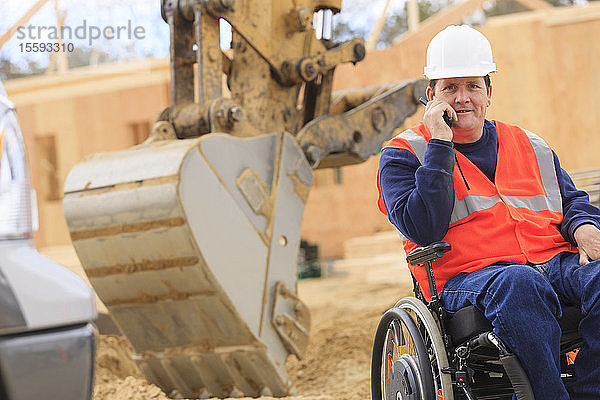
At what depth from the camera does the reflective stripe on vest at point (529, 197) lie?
295 cm

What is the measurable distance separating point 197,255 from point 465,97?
1530 millimetres

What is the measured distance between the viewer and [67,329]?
1.84 m

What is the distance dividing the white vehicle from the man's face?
1698mm

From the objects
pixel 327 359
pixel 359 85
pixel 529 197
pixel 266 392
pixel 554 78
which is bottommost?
pixel 327 359

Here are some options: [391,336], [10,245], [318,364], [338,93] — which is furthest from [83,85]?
[10,245]

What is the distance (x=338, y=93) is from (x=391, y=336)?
3062 millimetres

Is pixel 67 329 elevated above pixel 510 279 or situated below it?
above

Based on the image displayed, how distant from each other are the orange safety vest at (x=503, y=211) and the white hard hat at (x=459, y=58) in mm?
235

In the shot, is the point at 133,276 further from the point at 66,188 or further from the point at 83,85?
the point at 83,85

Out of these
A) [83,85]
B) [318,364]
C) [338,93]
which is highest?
[338,93]

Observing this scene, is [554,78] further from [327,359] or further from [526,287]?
[526,287]

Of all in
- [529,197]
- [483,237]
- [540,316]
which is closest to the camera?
[540,316]

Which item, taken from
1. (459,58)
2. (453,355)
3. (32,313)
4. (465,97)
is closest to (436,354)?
(453,355)

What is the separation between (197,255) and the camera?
391cm
